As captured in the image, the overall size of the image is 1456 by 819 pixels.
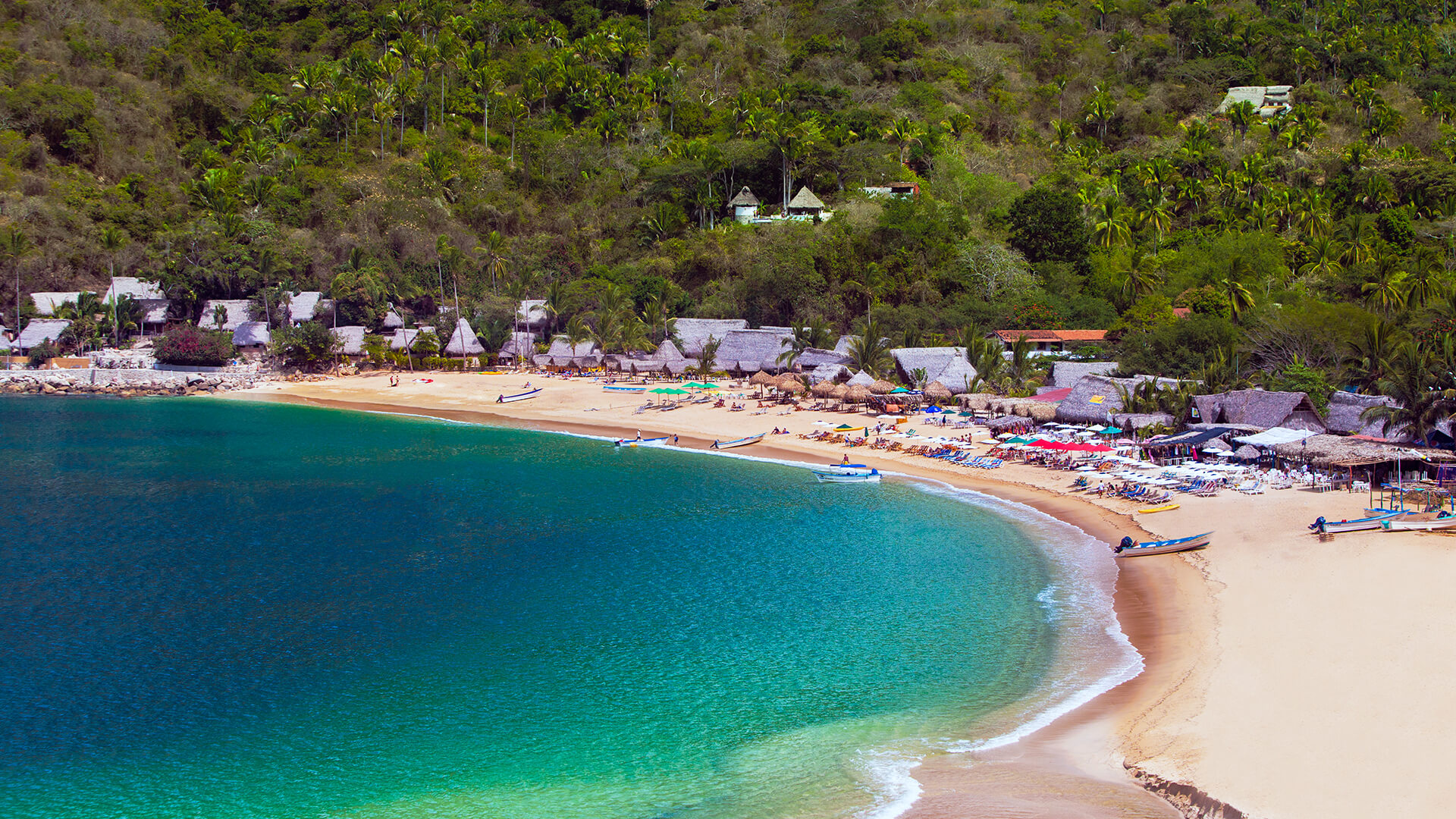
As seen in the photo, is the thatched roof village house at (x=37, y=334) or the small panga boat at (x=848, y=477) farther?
the thatched roof village house at (x=37, y=334)

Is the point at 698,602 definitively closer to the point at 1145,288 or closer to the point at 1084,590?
the point at 1084,590

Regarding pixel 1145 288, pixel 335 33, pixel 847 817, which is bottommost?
pixel 847 817

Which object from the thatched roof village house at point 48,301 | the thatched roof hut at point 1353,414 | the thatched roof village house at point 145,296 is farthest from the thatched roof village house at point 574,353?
the thatched roof hut at point 1353,414

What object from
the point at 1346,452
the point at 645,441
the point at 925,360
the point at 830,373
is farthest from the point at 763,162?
the point at 1346,452

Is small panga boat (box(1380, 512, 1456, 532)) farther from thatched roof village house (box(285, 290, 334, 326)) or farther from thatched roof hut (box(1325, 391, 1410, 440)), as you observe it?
thatched roof village house (box(285, 290, 334, 326))

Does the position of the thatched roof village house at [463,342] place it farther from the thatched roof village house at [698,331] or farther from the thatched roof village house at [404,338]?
the thatched roof village house at [698,331]

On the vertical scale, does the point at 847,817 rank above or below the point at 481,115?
below

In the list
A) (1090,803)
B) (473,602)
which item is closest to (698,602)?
(473,602)
